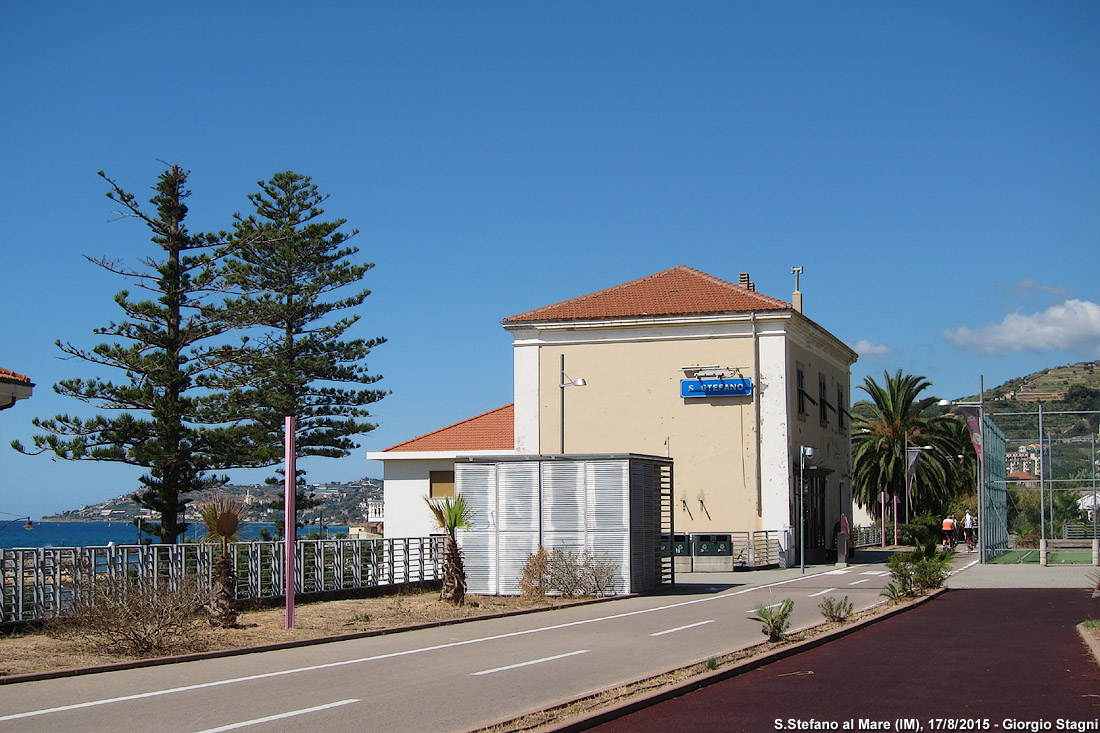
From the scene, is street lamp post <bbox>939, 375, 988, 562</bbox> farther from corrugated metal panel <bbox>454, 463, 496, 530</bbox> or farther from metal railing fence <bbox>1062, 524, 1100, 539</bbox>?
corrugated metal panel <bbox>454, 463, 496, 530</bbox>

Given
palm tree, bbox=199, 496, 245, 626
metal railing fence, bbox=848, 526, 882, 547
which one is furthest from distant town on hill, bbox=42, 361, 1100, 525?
metal railing fence, bbox=848, 526, 882, 547

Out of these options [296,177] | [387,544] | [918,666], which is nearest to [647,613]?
[387,544]

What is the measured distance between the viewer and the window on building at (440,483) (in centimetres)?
4288

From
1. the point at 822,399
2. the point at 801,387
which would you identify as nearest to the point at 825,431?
the point at 822,399

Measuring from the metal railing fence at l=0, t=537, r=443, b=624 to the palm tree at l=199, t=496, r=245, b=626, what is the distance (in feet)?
0.92

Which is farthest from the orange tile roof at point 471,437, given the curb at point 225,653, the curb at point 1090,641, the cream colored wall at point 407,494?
the curb at point 1090,641

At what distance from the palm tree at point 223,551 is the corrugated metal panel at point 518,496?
22.9 ft

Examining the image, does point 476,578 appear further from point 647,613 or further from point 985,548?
point 985,548

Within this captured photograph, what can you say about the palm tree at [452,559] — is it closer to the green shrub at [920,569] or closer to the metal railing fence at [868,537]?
the green shrub at [920,569]

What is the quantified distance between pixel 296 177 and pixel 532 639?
37.5m

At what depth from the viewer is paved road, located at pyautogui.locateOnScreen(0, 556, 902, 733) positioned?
9703 mm

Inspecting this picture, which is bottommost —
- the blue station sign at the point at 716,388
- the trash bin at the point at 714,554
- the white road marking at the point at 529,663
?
the trash bin at the point at 714,554

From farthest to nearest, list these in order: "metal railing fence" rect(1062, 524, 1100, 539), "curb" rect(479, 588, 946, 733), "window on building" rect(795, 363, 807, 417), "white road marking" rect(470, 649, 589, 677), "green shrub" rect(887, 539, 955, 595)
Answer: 1. "metal railing fence" rect(1062, 524, 1100, 539)
2. "window on building" rect(795, 363, 807, 417)
3. "green shrub" rect(887, 539, 955, 595)
4. "white road marking" rect(470, 649, 589, 677)
5. "curb" rect(479, 588, 946, 733)

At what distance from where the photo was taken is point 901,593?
2211 centimetres
